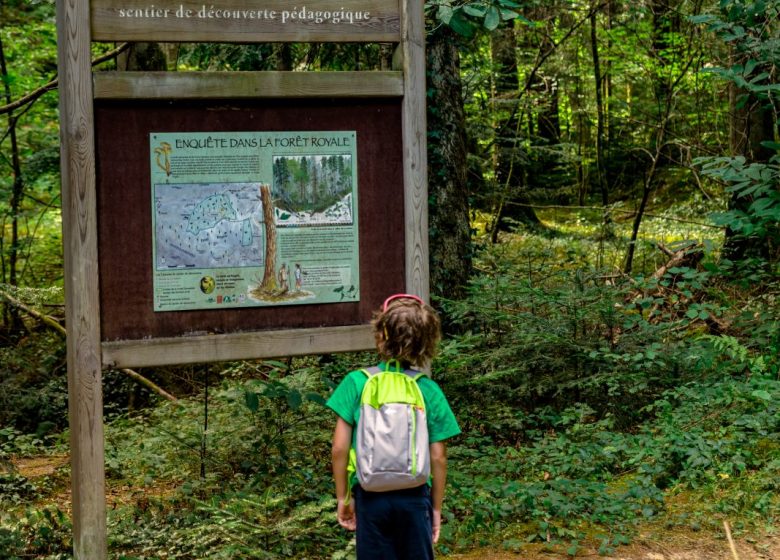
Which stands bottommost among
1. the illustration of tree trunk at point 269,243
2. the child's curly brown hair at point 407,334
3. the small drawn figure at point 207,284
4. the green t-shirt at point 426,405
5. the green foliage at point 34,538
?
the green foliage at point 34,538

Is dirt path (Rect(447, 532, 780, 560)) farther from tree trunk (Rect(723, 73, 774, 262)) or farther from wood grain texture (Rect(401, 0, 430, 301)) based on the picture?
tree trunk (Rect(723, 73, 774, 262))

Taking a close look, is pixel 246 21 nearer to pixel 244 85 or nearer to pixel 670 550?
pixel 244 85

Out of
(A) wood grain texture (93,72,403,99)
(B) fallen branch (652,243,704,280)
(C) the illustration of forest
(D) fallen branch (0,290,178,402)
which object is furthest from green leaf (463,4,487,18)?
(B) fallen branch (652,243,704,280)

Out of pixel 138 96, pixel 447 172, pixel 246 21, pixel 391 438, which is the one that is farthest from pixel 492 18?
pixel 447 172

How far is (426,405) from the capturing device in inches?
132

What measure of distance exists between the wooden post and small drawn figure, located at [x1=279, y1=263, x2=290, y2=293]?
0.97m

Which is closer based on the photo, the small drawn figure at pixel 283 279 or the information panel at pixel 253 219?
the information panel at pixel 253 219

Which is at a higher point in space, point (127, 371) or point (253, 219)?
point (253, 219)

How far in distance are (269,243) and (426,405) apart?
171 centimetres

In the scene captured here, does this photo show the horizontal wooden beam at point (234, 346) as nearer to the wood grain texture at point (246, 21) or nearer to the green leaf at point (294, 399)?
the green leaf at point (294, 399)

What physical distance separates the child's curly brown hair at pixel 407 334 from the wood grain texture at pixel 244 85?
1.76m

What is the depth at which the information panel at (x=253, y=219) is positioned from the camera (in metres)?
4.52

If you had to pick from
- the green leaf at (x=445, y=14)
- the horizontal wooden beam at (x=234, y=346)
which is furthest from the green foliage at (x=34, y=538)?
the green leaf at (x=445, y=14)

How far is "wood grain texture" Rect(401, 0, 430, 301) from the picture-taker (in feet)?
15.8
